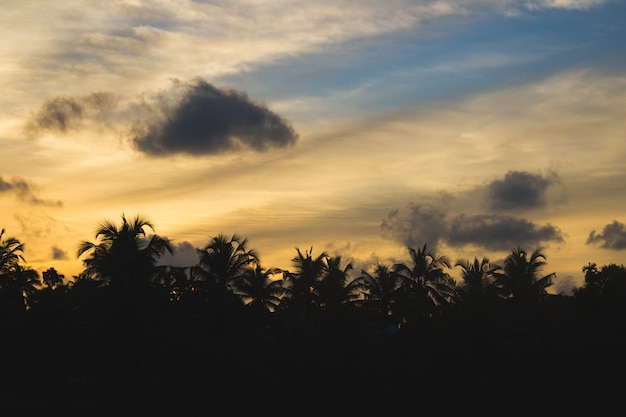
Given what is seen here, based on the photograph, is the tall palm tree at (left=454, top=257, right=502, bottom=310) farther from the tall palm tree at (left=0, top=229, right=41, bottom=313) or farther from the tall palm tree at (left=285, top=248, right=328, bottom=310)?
the tall palm tree at (left=0, top=229, right=41, bottom=313)

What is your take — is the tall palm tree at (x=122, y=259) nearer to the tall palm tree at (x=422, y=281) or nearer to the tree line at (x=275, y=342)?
the tree line at (x=275, y=342)

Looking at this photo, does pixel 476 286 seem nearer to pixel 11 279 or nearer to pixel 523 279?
pixel 523 279

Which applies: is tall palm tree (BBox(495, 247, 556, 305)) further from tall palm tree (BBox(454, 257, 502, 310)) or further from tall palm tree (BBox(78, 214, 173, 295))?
tall palm tree (BBox(78, 214, 173, 295))

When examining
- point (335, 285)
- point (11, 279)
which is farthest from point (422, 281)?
point (11, 279)

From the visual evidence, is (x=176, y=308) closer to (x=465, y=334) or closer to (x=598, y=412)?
(x=465, y=334)

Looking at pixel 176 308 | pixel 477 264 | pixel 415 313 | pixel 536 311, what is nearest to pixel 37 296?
pixel 176 308

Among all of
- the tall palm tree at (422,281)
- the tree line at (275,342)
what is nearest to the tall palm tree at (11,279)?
the tree line at (275,342)

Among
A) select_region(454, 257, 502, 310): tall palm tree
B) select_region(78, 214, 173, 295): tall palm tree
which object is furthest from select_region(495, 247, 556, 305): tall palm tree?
select_region(78, 214, 173, 295): tall palm tree

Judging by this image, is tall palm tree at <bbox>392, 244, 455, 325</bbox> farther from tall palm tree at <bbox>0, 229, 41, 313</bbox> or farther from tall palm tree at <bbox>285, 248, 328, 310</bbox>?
tall palm tree at <bbox>0, 229, 41, 313</bbox>

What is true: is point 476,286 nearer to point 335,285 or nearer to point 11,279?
point 335,285

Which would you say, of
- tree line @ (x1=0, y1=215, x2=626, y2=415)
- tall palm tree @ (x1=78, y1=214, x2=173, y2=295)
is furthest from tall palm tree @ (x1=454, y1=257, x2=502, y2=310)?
tall palm tree @ (x1=78, y1=214, x2=173, y2=295)

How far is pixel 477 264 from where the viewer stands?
49.6 m

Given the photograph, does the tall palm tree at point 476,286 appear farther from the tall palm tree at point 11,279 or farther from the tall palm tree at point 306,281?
the tall palm tree at point 11,279

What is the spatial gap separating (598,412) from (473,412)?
687cm
